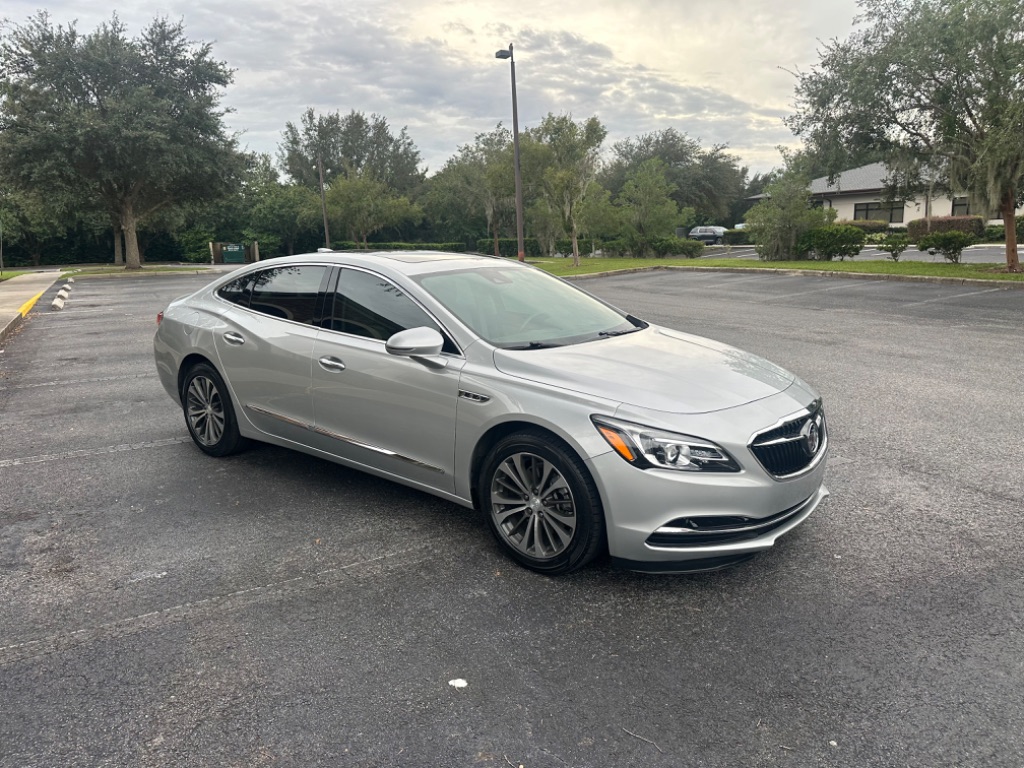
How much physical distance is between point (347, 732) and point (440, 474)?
169cm

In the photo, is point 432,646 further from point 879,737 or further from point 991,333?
point 991,333

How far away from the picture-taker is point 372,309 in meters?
4.68

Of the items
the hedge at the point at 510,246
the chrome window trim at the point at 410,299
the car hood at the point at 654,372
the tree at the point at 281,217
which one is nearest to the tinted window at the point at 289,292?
the chrome window trim at the point at 410,299

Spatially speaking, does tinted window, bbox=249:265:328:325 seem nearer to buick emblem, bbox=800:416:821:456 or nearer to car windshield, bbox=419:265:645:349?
car windshield, bbox=419:265:645:349

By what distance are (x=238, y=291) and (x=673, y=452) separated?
378 centimetres

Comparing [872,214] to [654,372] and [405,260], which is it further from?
[654,372]

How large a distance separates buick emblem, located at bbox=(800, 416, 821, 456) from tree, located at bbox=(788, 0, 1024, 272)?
19015mm

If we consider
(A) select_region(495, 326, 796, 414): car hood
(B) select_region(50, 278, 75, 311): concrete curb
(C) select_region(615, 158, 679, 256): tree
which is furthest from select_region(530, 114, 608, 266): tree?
(A) select_region(495, 326, 796, 414): car hood

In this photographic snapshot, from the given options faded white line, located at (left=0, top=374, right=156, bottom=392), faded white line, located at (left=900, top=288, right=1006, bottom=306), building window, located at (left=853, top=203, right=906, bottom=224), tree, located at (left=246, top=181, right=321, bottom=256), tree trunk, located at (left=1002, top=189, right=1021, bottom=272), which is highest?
tree, located at (left=246, top=181, right=321, bottom=256)

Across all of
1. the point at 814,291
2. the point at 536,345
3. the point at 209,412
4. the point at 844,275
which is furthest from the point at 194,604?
the point at 844,275

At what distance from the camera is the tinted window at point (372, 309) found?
4484 millimetres

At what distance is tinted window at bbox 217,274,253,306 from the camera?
18.5ft

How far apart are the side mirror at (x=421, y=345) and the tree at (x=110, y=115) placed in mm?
34885

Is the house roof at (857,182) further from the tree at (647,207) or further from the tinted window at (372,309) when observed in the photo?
the tinted window at (372,309)
